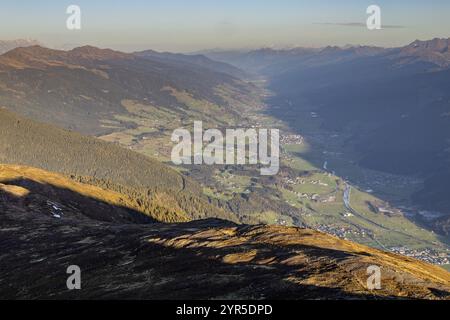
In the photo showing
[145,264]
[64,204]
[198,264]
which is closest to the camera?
[198,264]

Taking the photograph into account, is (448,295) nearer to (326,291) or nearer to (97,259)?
(326,291)

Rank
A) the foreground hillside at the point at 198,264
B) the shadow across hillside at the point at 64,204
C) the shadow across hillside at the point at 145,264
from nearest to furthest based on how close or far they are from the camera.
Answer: the foreground hillside at the point at 198,264
the shadow across hillside at the point at 145,264
the shadow across hillside at the point at 64,204

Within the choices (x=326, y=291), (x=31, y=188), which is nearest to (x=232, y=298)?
(x=326, y=291)

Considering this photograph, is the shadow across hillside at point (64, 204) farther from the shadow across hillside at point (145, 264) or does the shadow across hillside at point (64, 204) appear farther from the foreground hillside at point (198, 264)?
the foreground hillside at point (198, 264)

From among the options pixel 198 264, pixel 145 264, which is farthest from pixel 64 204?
pixel 198 264

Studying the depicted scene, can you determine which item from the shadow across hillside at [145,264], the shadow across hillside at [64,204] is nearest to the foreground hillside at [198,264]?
the shadow across hillside at [145,264]

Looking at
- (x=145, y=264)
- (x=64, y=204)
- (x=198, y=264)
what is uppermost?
(x=198, y=264)

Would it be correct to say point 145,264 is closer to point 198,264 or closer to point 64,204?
point 198,264

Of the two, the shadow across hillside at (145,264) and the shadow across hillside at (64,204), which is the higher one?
the shadow across hillside at (145,264)
